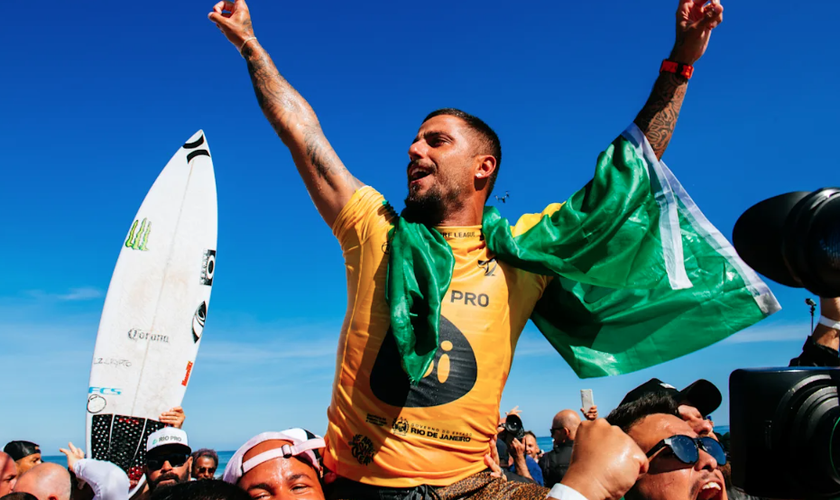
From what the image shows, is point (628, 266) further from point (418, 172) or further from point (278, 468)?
point (278, 468)

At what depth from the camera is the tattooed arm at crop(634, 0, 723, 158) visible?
285 cm

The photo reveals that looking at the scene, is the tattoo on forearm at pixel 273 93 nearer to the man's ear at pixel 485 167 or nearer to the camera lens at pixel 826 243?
the man's ear at pixel 485 167

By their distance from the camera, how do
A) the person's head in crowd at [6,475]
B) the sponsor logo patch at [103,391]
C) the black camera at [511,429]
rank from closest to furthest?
the person's head in crowd at [6,475], the black camera at [511,429], the sponsor logo patch at [103,391]

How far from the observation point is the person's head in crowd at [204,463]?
17.4 feet

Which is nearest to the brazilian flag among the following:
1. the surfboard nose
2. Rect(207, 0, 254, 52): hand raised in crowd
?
Rect(207, 0, 254, 52): hand raised in crowd

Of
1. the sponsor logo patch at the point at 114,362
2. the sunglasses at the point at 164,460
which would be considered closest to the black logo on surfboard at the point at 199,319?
the sponsor logo patch at the point at 114,362

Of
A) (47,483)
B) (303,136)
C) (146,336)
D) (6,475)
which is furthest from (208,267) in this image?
(303,136)

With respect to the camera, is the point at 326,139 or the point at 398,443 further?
the point at 326,139

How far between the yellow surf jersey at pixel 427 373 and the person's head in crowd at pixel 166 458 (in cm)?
296

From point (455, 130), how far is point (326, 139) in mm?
571

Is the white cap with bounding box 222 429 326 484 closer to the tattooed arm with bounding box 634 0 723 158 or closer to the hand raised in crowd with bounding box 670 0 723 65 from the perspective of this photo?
the tattooed arm with bounding box 634 0 723 158

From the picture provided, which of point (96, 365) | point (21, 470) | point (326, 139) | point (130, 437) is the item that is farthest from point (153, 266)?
point (326, 139)

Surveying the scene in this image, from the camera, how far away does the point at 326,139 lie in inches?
114

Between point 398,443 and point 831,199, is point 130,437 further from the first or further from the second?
point 831,199
